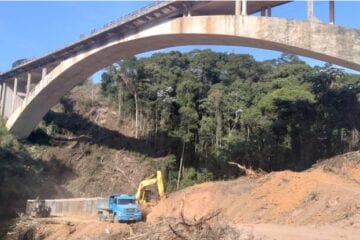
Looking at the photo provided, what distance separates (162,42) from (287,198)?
641 inches

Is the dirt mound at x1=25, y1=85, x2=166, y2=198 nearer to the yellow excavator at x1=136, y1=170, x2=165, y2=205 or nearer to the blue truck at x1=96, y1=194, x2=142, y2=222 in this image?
the yellow excavator at x1=136, y1=170, x2=165, y2=205

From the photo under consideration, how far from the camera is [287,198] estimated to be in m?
21.1

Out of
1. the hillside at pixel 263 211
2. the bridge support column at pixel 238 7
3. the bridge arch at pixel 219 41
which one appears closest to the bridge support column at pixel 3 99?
the bridge arch at pixel 219 41

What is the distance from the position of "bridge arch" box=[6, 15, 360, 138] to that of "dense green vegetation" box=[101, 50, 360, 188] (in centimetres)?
1088

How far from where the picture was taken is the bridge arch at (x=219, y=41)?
24.9 m

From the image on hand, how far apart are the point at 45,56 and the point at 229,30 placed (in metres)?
20.1

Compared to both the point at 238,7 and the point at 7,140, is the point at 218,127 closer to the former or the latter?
the point at 7,140

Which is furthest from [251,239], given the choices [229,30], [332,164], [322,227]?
[229,30]

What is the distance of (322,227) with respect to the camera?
56.0ft

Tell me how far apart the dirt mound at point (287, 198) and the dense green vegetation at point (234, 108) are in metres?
16.3

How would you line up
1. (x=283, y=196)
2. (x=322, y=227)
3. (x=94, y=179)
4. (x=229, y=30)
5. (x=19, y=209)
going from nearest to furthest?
(x=322, y=227)
(x=283, y=196)
(x=229, y=30)
(x=19, y=209)
(x=94, y=179)

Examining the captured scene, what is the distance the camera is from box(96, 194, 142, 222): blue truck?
2538 centimetres

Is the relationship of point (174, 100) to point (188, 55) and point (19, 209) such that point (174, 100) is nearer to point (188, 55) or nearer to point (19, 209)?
point (188, 55)

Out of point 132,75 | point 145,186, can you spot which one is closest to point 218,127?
point 132,75
